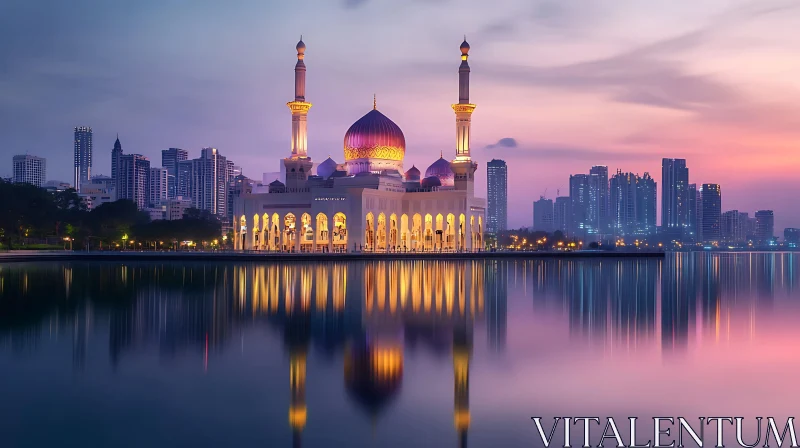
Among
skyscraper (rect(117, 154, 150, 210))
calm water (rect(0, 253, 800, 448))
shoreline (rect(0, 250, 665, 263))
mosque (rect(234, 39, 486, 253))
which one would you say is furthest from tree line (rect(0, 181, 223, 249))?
skyscraper (rect(117, 154, 150, 210))

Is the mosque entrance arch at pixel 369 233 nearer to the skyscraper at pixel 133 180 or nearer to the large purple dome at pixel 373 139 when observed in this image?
the large purple dome at pixel 373 139

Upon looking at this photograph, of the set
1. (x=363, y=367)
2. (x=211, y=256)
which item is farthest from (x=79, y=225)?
(x=363, y=367)

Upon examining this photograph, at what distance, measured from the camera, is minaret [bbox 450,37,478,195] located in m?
57.2

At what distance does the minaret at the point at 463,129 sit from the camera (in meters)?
57.2

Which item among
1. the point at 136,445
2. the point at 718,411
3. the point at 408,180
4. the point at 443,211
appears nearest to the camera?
the point at 136,445

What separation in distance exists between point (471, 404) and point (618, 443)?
1878mm

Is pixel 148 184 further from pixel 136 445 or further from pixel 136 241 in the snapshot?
pixel 136 445

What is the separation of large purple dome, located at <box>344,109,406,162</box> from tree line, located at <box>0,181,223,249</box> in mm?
14734

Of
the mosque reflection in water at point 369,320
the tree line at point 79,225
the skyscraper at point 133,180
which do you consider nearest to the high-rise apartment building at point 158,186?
the skyscraper at point 133,180

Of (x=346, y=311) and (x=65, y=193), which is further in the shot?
(x=65, y=193)

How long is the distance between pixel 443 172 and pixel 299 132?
42.7 feet

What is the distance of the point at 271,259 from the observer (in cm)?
4728

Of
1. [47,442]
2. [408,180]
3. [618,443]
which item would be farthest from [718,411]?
[408,180]

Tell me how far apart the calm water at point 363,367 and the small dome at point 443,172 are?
43521 millimetres
